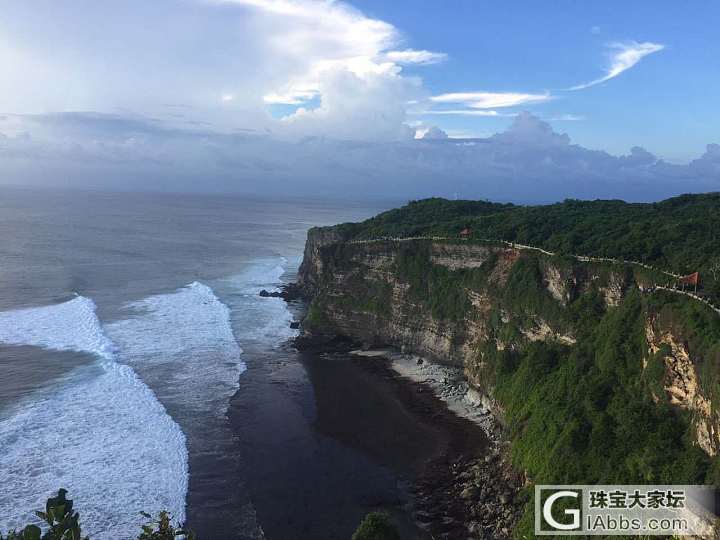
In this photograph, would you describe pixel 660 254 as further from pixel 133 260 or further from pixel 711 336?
pixel 133 260

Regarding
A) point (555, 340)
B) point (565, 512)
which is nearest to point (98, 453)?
point (565, 512)

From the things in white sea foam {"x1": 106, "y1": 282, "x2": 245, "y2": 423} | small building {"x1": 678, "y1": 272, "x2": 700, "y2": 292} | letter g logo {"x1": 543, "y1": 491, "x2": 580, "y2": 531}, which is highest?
small building {"x1": 678, "y1": 272, "x2": 700, "y2": 292}

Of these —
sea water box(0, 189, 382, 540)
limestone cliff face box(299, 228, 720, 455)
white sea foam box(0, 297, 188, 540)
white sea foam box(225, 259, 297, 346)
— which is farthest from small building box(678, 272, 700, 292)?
white sea foam box(225, 259, 297, 346)

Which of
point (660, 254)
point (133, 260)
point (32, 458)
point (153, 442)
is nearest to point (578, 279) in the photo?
point (660, 254)

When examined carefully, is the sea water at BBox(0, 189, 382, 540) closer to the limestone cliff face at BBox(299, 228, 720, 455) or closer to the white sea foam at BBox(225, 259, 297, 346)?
the white sea foam at BBox(225, 259, 297, 346)

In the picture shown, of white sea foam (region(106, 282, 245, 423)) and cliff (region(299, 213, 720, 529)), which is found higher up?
cliff (region(299, 213, 720, 529))

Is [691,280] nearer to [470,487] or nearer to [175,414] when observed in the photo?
[470,487]
